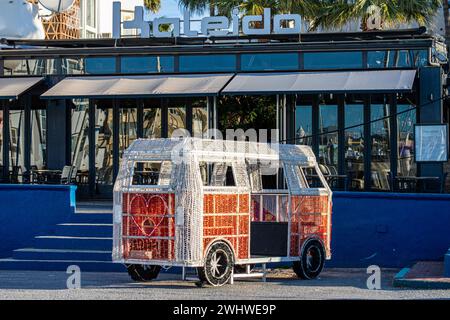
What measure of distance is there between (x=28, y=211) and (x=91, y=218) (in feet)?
4.70

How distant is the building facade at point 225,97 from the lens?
22078 mm

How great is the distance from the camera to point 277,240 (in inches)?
645

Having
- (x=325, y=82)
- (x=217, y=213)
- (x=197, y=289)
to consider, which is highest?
A: (x=325, y=82)

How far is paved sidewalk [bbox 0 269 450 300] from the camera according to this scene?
1385 centimetres

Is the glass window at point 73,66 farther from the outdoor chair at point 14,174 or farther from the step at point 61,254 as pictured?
the step at point 61,254

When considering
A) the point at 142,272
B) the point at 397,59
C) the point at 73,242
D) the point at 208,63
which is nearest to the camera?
the point at 142,272

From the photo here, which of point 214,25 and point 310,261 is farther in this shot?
point 214,25

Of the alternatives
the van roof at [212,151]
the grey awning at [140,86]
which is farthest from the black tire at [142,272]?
the grey awning at [140,86]

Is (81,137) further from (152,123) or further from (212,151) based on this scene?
(212,151)

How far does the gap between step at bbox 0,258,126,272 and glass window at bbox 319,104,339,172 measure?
6163mm

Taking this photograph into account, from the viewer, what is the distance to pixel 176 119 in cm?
2416

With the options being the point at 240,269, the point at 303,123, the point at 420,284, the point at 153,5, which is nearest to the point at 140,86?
the point at 303,123

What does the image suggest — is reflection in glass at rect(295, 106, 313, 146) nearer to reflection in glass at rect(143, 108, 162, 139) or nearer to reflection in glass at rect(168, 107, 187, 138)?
reflection in glass at rect(168, 107, 187, 138)
